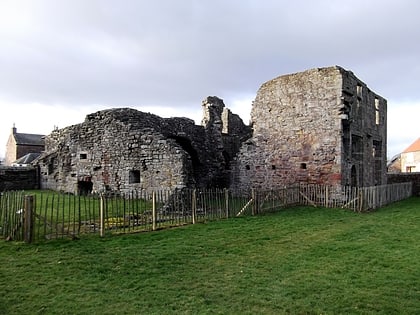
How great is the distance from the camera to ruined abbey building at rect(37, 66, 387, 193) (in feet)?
54.9

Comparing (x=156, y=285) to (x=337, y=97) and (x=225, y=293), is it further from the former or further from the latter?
(x=337, y=97)

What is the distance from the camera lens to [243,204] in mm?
14219

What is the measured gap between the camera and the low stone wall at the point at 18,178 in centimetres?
2131

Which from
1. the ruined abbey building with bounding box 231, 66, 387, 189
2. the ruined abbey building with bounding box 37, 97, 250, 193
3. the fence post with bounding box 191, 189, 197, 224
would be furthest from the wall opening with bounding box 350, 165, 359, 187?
the fence post with bounding box 191, 189, 197, 224

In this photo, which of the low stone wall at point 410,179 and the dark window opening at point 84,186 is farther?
the low stone wall at point 410,179

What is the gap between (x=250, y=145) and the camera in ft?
69.5

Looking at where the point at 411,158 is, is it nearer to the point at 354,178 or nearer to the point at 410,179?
the point at 410,179

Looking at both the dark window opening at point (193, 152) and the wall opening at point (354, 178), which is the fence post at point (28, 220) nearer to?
the dark window opening at point (193, 152)

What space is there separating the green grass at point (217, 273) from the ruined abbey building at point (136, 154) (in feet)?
18.8

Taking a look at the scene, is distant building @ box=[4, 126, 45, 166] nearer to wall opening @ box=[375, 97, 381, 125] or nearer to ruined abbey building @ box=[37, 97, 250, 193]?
ruined abbey building @ box=[37, 97, 250, 193]

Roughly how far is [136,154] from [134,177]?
1137mm

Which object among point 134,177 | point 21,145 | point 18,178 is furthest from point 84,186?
point 21,145

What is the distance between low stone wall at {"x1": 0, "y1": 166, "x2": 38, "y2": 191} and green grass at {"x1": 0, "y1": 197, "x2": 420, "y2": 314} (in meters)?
14.7

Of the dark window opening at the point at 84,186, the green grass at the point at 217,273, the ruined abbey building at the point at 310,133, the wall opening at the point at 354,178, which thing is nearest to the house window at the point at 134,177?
the dark window opening at the point at 84,186
